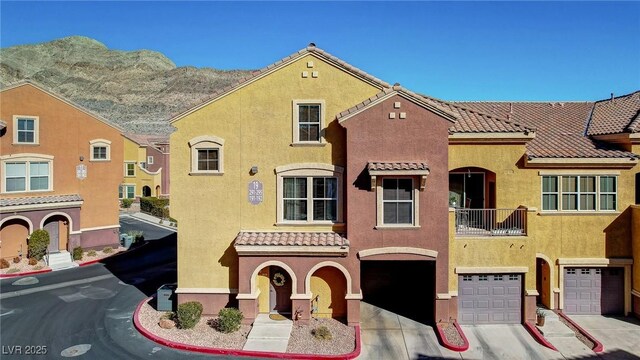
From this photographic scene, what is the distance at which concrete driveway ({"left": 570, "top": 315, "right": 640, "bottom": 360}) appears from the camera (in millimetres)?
14797

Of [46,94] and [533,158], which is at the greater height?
[46,94]

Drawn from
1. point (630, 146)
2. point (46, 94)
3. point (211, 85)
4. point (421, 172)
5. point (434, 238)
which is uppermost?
point (211, 85)

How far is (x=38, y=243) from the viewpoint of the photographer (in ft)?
82.0

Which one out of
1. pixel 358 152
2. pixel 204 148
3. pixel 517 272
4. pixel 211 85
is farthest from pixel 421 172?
pixel 211 85

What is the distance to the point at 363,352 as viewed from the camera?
1478 centimetres

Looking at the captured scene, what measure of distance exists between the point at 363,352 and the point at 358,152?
7527 mm

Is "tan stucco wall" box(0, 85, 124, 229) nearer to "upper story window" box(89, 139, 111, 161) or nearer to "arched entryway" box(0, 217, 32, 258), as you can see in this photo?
"upper story window" box(89, 139, 111, 161)

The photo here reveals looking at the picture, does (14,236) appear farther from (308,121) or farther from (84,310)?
(308,121)

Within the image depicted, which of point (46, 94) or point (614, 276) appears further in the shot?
point (46, 94)

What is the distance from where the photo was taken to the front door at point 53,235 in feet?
87.2

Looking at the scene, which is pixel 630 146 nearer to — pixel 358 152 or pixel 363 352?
pixel 358 152

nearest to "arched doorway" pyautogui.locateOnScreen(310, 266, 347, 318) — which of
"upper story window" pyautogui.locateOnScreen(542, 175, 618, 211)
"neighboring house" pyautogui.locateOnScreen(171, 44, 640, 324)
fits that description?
"neighboring house" pyautogui.locateOnScreen(171, 44, 640, 324)

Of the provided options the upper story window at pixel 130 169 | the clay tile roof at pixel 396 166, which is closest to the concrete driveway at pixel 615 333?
the clay tile roof at pixel 396 166

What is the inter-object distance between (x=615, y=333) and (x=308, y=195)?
13.3 m
